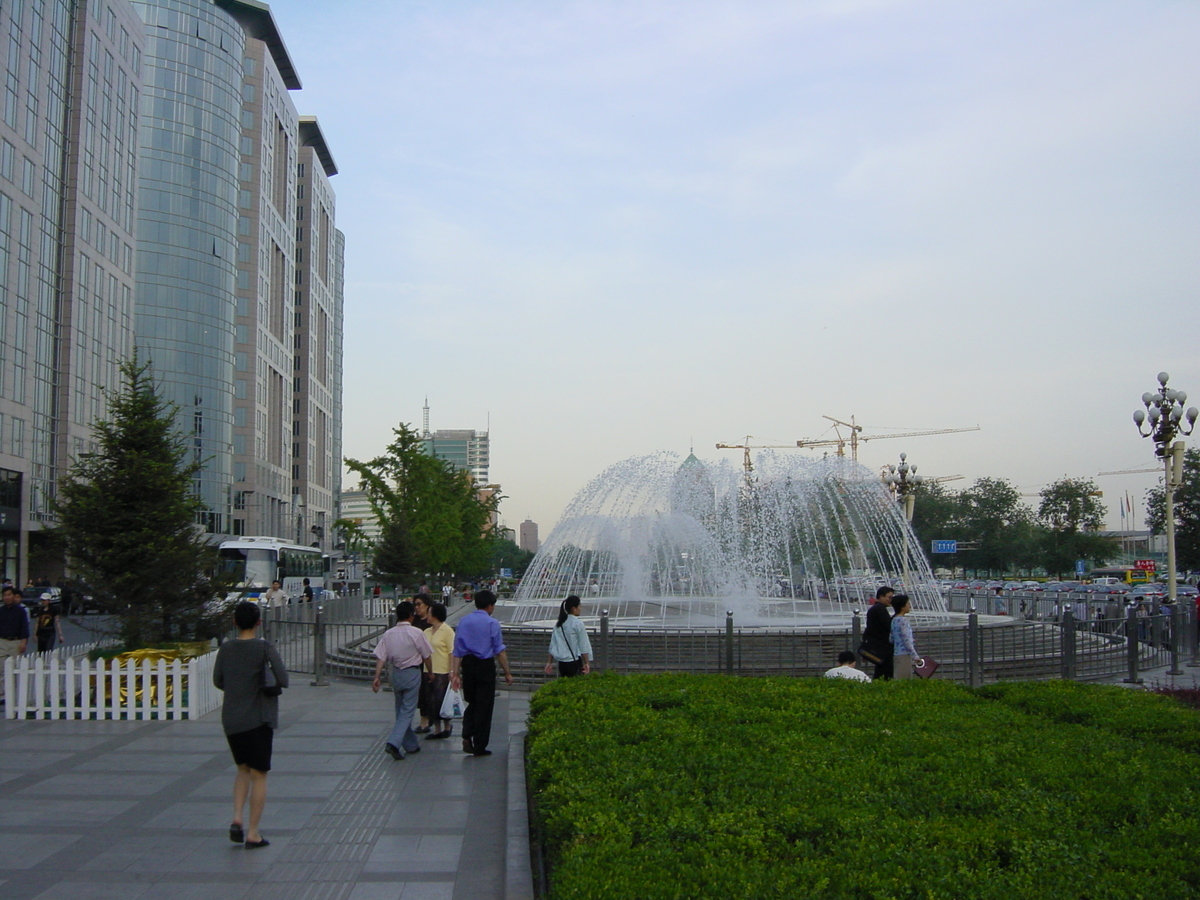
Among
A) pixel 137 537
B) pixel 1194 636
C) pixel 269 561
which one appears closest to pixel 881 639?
pixel 137 537

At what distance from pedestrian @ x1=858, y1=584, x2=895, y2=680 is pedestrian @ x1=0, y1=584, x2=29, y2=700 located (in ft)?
34.5

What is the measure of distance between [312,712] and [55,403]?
44.0 m

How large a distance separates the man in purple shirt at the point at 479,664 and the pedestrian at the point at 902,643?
426 cm

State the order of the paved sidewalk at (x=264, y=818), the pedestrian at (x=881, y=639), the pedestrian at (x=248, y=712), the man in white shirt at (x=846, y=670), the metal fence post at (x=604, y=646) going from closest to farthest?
the paved sidewalk at (x=264, y=818)
the pedestrian at (x=248, y=712)
the man in white shirt at (x=846, y=670)
the pedestrian at (x=881, y=639)
the metal fence post at (x=604, y=646)

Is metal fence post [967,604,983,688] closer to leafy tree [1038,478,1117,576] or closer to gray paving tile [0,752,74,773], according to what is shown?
gray paving tile [0,752,74,773]

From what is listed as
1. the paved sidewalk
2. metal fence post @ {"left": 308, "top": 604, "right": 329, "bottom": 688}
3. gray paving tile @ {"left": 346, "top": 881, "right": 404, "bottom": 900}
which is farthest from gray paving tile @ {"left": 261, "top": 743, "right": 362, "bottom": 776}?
metal fence post @ {"left": 308, "top": 604, "right": 329, "bottom": 688}

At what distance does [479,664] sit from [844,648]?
694cm

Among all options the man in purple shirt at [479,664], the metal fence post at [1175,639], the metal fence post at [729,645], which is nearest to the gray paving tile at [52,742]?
the man in purple shirt at [479,664]

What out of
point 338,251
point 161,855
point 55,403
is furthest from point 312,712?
point 338,251

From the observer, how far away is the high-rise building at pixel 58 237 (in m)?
44.7

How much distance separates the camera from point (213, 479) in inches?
2692

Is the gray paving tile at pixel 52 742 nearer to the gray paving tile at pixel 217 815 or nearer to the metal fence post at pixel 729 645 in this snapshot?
the gray paving tile at pixel 217 815

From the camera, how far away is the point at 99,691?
464 inches

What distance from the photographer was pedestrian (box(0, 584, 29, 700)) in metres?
12.9
